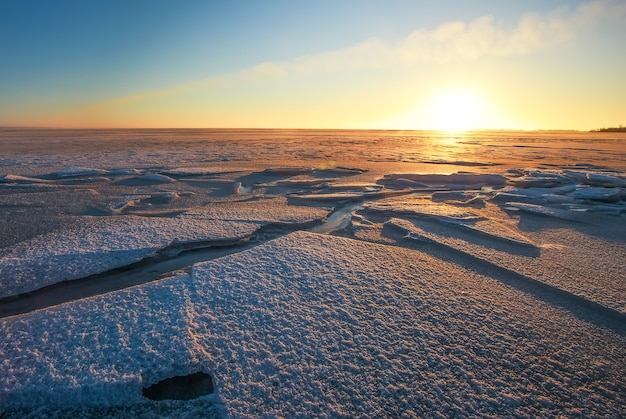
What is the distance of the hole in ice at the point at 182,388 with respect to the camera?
2.97 ft

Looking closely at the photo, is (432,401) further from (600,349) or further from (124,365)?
(124,365)

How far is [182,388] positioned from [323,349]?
1.40ft

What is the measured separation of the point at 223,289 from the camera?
1.37 m

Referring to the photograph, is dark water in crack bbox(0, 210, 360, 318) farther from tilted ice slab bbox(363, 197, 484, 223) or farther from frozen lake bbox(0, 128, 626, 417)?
tilted ice slab bbox(363, 197, 484, 223)

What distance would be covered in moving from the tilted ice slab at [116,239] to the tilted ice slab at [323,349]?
0.41m

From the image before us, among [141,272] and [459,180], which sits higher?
[459,180]

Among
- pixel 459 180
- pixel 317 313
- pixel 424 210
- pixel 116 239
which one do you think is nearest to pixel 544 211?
pixel 424 210

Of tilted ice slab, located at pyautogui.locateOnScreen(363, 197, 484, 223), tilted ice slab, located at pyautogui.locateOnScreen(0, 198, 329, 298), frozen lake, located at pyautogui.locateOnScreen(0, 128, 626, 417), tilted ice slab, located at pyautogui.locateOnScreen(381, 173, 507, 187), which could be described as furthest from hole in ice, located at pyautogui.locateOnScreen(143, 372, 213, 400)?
tilted ice slab, located at pyautogui.locateOnScreen(381, 173, 507, 187)

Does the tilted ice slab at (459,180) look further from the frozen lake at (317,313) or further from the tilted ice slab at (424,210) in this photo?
the frozen lake at (317,313)

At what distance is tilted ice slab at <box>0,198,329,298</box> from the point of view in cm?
156

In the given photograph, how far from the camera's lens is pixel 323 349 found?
1.03 m

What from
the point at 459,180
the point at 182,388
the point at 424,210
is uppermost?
the point at 459,180

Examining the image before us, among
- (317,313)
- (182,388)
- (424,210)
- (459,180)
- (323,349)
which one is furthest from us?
(459,180)

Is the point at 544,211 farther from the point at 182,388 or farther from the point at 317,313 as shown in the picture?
the point at 182,388
